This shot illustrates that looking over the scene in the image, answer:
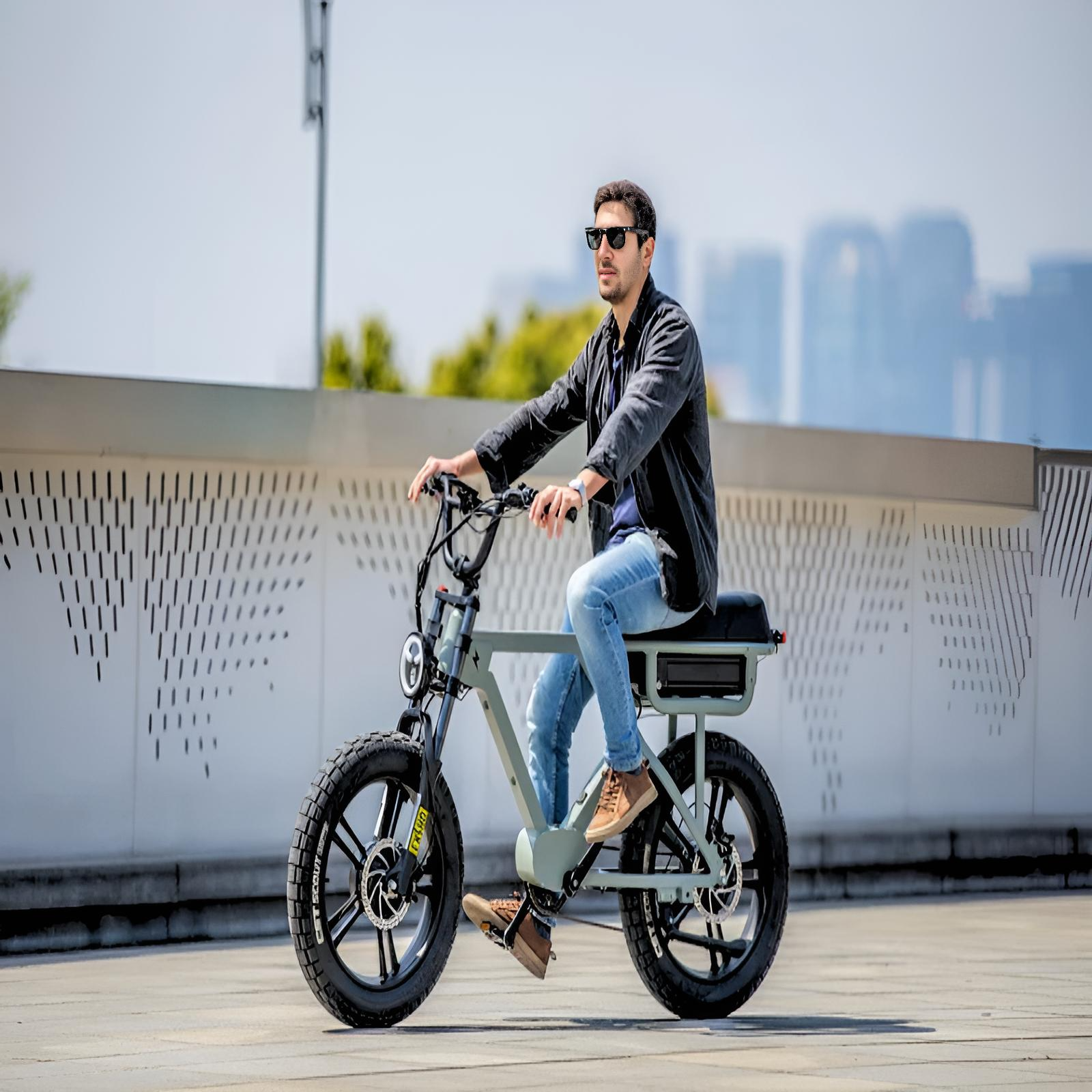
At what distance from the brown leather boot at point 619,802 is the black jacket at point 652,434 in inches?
19.3

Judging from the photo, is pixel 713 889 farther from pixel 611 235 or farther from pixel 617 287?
pixel 611 235

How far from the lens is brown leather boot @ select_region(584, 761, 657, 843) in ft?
19.7

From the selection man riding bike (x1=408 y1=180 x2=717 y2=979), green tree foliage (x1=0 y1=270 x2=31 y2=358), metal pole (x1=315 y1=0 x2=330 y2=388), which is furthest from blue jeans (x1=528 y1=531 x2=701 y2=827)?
green tree foliage (x1=0 y1=270 x2=31 y2=358)

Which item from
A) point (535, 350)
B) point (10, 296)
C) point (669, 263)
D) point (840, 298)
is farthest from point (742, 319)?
point (10, 296)

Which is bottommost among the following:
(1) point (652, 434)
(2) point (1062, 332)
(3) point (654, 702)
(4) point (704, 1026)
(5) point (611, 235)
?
(4) point (704, 1026)

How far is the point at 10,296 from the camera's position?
102375 millimetres

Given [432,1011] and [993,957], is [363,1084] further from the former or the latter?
[993,957]

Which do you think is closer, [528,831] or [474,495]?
[474,495]

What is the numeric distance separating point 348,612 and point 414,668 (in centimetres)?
389

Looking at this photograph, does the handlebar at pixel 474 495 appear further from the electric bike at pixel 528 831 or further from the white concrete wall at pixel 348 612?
the white concrete wall at pixel 348 612

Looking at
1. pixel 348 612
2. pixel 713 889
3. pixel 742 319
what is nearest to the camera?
pixel 713 889

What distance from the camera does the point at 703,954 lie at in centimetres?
719

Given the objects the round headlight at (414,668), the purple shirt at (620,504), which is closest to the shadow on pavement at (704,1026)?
the round headlight at (414,668)

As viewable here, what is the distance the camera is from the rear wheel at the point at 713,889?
20.4 ft
